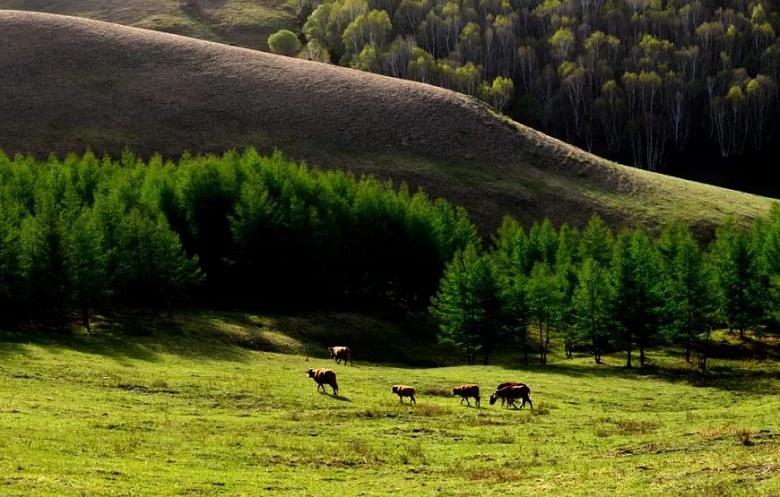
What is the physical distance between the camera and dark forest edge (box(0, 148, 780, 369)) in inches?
2918

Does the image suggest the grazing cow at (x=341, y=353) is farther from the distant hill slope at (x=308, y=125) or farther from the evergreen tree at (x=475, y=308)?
the distant hill slope at (x=308, y=125)

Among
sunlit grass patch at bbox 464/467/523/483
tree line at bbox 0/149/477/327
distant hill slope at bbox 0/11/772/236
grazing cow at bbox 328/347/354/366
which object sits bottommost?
grazing cow at bbox 328/347/354/366

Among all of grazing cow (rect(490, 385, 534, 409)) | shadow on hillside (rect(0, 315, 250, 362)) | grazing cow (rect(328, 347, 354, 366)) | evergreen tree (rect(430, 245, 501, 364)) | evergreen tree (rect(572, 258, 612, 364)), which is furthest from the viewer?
evergreen tree (rect(430, 245, 501, 364))

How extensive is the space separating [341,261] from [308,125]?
52.1 meters

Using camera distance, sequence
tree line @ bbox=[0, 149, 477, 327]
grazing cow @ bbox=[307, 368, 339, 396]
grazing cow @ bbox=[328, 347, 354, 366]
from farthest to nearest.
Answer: tree line @ bbox=[0, 149, 477, 327], grazing cow @ bbox=[328, 347, 354, 366], grazing cow @ bbox=[307, 368, 339, 396]

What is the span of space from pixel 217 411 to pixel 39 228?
3591 centimetres

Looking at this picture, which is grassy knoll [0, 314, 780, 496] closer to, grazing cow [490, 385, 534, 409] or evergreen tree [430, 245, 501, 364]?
grazing cow [490, 385, 534, 409]

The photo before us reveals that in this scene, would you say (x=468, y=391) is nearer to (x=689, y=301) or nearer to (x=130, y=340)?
(x=130, y=340)

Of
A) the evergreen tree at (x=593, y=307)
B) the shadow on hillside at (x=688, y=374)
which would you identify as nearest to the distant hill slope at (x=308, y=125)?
the evergreen tree at (x=593, y=307)

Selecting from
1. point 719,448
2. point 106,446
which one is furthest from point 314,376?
point 719,448

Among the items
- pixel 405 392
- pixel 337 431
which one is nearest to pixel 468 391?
pixel 405 392

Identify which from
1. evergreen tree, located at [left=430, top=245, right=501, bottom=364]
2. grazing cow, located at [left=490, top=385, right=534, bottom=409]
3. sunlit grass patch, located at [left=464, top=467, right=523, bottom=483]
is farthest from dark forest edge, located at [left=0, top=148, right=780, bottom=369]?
sunlit grass patch, located at [left=464, top=467, right=523, bottom=483]

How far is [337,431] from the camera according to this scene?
1505 inches

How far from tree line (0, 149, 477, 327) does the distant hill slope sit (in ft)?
75.6
